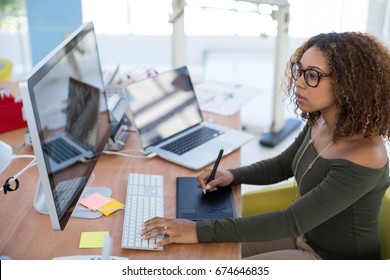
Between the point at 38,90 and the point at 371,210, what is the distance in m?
0.92

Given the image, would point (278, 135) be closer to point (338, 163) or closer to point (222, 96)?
point (222, 96)

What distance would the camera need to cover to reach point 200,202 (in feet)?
4.63

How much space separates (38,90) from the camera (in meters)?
1.02

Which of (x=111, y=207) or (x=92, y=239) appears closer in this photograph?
(x=92, y=239)

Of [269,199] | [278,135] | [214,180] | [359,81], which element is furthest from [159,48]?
[359,81]

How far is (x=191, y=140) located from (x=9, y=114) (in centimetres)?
73

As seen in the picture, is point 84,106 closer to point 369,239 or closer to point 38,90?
point 38,90

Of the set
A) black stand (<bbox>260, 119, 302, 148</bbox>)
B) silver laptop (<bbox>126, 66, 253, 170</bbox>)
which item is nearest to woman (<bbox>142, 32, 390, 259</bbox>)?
silver laptop (<bbox>126, 66, 253, 170</bbox>)

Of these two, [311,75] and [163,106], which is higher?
[311,75]

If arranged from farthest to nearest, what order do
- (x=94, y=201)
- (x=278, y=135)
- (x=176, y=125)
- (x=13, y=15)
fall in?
(x=13, y=15), (x=278, y=135), (x=176, y=125), (x=94, y=201)

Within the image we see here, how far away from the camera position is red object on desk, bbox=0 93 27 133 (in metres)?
1.87

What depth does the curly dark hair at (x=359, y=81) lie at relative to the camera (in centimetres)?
124

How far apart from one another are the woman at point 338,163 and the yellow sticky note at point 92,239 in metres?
0.12
